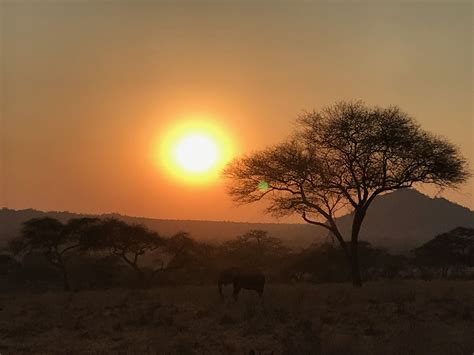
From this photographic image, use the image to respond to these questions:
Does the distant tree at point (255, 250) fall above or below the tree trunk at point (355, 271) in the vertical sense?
above

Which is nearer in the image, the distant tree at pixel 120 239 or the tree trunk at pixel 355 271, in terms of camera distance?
the tree trunk at pixel 355 271

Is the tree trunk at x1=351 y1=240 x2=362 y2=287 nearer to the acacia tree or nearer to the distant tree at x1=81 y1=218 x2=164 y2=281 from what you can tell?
the acacia tree

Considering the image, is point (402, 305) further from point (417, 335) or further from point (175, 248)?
point (175, 248)

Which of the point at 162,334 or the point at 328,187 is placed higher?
the point at 328,187

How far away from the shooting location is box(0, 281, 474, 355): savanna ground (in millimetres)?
12445

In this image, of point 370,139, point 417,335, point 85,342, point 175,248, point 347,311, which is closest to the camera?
point 417,335

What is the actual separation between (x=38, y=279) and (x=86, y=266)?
5.31m

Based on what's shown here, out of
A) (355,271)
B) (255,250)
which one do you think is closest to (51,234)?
(255,250)

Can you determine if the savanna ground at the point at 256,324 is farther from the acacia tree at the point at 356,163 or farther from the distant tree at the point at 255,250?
the distant tree at the point at 255,250

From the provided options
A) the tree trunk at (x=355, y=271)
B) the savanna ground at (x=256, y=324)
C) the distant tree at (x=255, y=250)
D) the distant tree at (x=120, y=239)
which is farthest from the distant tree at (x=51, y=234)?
the tree trunk at (x=355, y=271)

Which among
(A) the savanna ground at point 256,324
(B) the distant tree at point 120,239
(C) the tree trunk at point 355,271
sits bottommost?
(A) the savanna ground at point 256,324

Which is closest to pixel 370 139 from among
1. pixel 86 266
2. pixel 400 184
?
pixel 400 184

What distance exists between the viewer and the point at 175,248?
4788 centimetres

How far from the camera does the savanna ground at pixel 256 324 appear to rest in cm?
1245
